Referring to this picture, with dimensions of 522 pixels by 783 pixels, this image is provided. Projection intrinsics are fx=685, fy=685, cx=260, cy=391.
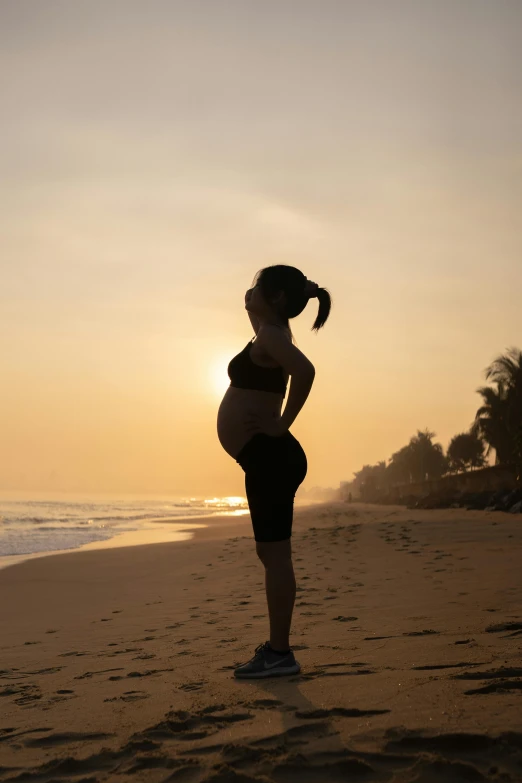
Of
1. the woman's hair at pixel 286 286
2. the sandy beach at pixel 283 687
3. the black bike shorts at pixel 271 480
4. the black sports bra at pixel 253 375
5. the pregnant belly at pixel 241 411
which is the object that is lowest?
the sandy beach at pixel 283 687

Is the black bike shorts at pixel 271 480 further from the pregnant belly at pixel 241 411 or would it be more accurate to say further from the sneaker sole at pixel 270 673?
the sneaker sole at pixel 270 673

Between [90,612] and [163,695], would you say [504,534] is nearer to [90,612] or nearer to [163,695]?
[90,612]

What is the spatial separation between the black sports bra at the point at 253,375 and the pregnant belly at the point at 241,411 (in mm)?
29

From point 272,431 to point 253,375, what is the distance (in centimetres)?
33

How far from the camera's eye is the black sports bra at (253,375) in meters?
3.68

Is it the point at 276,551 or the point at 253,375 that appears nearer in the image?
the point at 276,551

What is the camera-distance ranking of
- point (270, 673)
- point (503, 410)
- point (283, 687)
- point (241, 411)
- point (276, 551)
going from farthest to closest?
point (503, 410)
point (241, 411)
point (276, 551)
point (270, 673)
point (283, 687)

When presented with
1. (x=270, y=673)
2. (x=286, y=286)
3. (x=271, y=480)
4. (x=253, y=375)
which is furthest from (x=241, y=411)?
(x=270, y=673)

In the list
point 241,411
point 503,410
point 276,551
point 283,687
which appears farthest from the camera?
point 503,410

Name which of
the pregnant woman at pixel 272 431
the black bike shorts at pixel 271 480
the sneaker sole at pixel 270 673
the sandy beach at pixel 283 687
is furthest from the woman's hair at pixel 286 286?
the sandy beach at pixel 283 687

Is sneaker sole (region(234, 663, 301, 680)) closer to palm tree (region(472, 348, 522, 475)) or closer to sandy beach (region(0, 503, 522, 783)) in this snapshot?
sandy beach (region(0, 503, 522, 783))

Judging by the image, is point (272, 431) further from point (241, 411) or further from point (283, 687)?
point (283, 687)

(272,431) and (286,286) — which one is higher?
(286,286)

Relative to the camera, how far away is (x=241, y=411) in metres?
3.67
